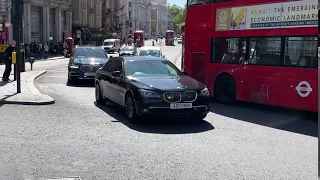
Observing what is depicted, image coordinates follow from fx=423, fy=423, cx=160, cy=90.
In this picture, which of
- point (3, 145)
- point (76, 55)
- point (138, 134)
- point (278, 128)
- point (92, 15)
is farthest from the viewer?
point (92, 15)

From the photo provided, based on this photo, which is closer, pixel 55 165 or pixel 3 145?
pixel 55 165

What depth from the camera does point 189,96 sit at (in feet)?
29.3

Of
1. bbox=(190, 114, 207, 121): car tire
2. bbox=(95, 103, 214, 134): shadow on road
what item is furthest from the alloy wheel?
bbox=(190, 114, 207, 121): car tire

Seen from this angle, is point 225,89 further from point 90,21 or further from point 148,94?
point 90,21

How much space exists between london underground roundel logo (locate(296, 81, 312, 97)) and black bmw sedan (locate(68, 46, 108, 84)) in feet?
31.4

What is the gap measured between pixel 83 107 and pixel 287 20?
226 inches

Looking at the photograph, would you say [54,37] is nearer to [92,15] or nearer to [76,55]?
[92,15]

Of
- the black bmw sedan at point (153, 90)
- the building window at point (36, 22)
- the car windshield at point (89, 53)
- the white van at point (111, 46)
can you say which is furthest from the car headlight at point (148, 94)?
the white van at point (111, 46)

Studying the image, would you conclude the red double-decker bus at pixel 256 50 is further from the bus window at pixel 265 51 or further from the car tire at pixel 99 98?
the car tire at pixel 99 98

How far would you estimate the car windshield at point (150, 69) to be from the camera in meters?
10.0

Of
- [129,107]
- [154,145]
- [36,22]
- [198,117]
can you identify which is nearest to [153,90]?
[129,107]

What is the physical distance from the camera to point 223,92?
12.8 metres

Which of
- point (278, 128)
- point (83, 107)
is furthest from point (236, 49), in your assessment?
point (83, 107)

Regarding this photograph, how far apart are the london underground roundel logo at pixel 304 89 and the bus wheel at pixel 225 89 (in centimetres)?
248
